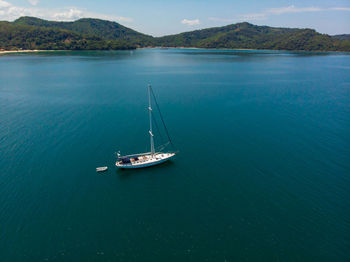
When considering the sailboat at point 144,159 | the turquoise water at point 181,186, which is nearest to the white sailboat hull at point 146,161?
the sailboat at point 144,159

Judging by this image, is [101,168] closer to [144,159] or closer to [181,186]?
[144,159]

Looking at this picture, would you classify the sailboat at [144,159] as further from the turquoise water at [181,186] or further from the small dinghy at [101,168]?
the small dinghy at [101,168]

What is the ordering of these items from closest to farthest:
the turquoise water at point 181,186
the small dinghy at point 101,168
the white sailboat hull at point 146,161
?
the turquoise water at point 181,186 → the small dinghy at point 101,168 → the white sailboat hull at point 146,161

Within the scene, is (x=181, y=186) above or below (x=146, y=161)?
below

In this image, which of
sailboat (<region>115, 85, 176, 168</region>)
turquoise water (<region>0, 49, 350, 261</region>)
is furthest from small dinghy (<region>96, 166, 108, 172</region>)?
sailboat (<region>115, 85, 176, 168</region>)

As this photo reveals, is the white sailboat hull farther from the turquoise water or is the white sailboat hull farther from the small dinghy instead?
the small dinghy

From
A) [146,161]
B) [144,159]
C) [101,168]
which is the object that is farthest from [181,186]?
[101,168]

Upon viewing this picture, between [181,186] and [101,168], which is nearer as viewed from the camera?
[181,186]
